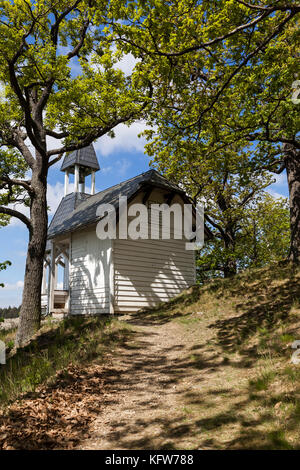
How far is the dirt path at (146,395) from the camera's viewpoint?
4.45 m

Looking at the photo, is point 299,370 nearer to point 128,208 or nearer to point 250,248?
point 128,208

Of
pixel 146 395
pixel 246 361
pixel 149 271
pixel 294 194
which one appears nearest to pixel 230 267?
pixel 149 271

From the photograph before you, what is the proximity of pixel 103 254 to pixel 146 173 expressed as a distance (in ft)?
15.7

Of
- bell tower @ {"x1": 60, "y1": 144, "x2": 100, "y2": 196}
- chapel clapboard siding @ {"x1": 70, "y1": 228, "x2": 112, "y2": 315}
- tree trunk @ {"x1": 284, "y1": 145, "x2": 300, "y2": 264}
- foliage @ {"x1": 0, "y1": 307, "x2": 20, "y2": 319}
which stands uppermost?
bell tower @ {"x1": 60, "y1": 144, "x2": 100, "y2": 196}

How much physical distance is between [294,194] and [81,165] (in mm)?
14543

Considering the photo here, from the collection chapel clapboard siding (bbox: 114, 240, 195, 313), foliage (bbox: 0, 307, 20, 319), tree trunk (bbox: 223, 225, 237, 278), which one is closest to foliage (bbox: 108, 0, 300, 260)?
chapel clapboard siding (bbox: 114, 240, 195, 313)

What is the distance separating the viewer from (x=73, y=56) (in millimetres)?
14250

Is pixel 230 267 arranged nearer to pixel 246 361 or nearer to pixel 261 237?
pixel 261 237

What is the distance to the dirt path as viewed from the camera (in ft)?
14.6

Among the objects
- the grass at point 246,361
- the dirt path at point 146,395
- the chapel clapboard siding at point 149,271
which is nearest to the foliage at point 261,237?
the chapel clapboard siding at point 149,271

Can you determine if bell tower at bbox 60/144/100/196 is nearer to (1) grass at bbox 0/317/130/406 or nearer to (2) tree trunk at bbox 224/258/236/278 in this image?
(2) tree trunk at bbox 224/258/236/278

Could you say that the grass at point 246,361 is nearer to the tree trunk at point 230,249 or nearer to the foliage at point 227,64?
the foliage at point 227,64

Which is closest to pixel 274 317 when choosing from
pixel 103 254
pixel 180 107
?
pixel 103 254

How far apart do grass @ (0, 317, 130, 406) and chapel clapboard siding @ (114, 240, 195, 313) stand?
8.76 ft
